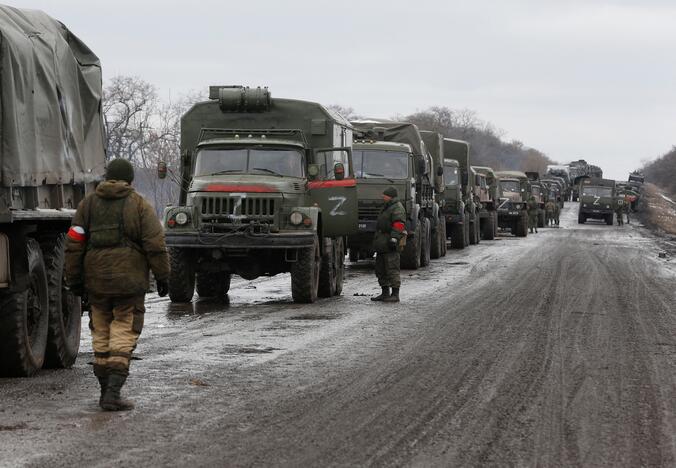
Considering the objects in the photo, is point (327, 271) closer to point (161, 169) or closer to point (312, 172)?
point (312, 172)

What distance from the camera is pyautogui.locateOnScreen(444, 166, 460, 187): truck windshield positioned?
34.4 meters

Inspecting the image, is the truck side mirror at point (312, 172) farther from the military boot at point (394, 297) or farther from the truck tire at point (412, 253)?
Answer: the truck tire at point (412, 253)

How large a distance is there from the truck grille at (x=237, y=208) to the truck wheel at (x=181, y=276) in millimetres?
628

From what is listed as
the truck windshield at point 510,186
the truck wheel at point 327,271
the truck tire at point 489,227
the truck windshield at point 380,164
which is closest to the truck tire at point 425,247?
the truck windshield at point 380,164

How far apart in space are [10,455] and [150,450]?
740mm

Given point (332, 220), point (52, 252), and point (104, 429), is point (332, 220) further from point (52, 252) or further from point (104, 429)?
point (104, 429)

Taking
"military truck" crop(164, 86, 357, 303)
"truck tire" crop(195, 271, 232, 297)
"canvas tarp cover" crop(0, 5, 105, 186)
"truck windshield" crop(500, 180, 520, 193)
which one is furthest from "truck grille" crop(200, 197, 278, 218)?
"truck windshield" crop(500, 180, 520, 193)

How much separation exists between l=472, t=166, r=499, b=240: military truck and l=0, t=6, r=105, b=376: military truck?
3187cm

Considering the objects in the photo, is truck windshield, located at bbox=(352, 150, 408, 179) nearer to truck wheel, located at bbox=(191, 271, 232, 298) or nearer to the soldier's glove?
truck wheel, located at bbox=(191, 271, 232, 298)

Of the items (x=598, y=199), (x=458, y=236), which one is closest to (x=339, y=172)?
(x=458, y=236)

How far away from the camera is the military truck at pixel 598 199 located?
2525 inches

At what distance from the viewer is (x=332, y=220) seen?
1719cm

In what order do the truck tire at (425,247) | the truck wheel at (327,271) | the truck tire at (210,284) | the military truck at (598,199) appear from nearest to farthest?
the truck wheel at (327,271), the truck tire at (210,284), the truck tire at (425,247), the military truck at (598,199)

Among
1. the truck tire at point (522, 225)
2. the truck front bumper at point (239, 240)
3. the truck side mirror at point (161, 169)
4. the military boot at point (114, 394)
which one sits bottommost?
the truck tire at point (522, 225)
